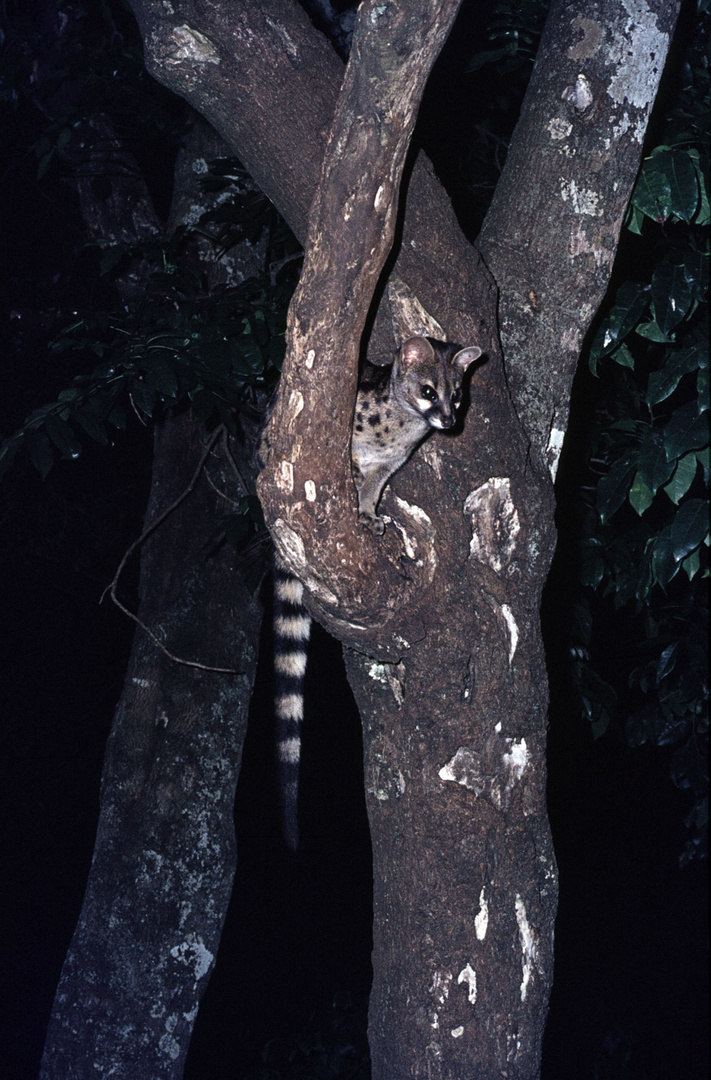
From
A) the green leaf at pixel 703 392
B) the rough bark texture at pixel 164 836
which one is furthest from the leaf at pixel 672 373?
the rough bark texture at pixel 164 836

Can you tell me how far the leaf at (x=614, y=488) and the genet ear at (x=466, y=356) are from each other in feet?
2.44

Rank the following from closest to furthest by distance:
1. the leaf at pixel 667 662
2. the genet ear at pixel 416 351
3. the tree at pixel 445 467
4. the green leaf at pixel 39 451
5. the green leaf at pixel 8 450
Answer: the tree at pixel 445 467, the genet ear at pixel 416 351, the green leaf at pixel 39 451, the green leaf at pixel 8 450, the leaf at pixel 667 662

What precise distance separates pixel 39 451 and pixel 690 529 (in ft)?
5.99

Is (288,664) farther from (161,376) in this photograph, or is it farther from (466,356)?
(466,356)

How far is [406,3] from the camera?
1612 millimetres

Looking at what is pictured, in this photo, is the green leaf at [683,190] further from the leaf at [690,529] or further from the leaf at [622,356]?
the leaf at [690,529]

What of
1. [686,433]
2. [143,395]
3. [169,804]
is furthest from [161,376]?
[169,804]

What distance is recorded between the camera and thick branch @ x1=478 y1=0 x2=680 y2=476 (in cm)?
221

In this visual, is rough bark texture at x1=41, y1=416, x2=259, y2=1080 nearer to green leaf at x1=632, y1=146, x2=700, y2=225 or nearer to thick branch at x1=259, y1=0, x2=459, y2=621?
thick branch at x1=259, y1=0, x2=459, y2=621

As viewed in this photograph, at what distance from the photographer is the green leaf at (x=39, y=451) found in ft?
8.47

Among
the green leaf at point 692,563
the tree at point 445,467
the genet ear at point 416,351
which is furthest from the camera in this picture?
the green leaf at point 692,563

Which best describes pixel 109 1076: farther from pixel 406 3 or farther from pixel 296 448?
pixel 406 3

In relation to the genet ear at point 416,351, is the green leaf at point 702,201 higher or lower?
higher

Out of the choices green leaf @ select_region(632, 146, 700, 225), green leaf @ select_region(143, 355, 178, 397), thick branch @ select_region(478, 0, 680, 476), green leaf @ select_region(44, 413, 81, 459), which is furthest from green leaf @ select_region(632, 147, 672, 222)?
green leaf @ select_region(44, 413, 81, 459)
